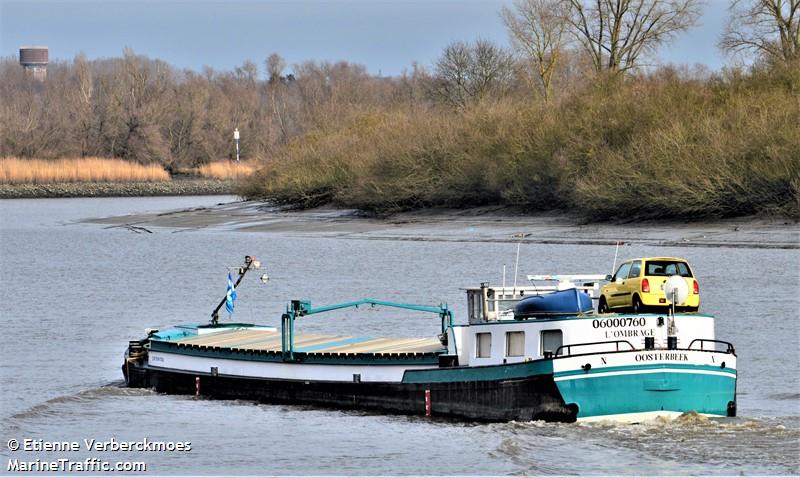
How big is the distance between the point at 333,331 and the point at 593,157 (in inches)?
1148

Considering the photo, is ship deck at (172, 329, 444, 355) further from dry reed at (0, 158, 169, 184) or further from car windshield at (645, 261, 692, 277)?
dry reed at (0, 158, 169, 184)

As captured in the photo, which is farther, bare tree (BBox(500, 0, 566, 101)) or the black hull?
bare tree (BBox(500, 0, 566, 101))

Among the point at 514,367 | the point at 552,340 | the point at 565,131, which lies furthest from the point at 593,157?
the point at 514,367

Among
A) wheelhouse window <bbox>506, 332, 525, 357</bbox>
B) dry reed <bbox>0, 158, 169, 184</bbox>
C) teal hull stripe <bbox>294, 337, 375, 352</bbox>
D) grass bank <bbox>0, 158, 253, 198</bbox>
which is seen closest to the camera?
wheelhouse window <bbox>506, 332, 525, 357</bbox>

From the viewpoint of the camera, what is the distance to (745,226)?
53938 millimetres

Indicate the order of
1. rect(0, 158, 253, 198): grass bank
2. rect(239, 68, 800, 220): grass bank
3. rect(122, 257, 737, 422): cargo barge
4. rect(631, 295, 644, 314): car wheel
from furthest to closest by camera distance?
rect(0, 158, 253, 198): grass bank, rect(239, 68, 800, 220): grass bank, rect(631, 295, 644, 314): car wheel, rect(122, 257, 737, 422): cargo barge

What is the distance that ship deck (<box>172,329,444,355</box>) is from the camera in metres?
26.0

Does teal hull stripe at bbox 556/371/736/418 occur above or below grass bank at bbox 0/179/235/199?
below

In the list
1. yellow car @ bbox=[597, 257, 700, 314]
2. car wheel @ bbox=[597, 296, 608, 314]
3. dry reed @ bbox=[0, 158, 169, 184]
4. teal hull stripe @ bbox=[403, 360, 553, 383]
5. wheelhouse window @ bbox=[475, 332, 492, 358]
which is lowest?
teal hull stripe @ bbox=[403, 360, 553, 383]

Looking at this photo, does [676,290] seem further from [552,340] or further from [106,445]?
[106,445]

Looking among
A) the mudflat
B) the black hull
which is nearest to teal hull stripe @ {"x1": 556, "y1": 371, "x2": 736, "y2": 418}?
the black hull

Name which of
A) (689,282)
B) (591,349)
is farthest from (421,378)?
(689,282)

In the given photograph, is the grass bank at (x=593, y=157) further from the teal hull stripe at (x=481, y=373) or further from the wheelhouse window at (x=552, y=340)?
the wheelhouse window at (x=552, y=340)

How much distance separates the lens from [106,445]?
2330cm
